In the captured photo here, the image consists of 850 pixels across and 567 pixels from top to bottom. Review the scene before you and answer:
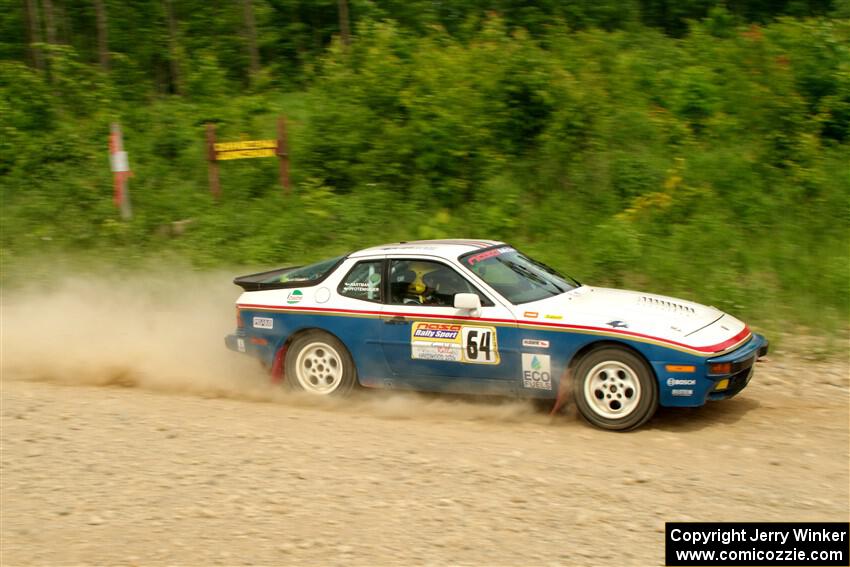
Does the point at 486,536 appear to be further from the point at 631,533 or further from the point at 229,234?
the point at 229,234

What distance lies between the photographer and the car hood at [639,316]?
22.4 feet

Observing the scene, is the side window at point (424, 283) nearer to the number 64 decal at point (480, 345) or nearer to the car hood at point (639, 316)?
the number 64 decal at point (480, 345)

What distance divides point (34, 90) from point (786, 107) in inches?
566

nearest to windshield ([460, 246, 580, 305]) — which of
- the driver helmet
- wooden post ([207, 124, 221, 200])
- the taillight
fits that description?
the driver helmet

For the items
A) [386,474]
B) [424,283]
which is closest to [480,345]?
[424,283]

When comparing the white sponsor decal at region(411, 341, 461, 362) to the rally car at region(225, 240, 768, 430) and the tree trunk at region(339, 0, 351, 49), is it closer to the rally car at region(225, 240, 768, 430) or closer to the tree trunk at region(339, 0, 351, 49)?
the rally car at region(225, 240, 768, 430)

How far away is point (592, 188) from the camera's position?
13.7m

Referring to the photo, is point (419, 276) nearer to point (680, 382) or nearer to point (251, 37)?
point (680, 382)

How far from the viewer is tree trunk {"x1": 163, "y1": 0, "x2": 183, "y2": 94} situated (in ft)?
75.4

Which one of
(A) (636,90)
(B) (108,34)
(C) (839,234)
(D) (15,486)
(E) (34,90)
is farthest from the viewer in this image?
(B) (108,34)

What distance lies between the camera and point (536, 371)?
7188mm

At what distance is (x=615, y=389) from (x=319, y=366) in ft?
9.46

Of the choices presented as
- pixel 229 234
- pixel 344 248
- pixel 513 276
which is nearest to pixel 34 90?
→ pixel 229 234

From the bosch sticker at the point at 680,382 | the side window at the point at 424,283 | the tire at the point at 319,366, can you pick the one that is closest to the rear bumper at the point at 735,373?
the bosch sticker at the point at 680,382
